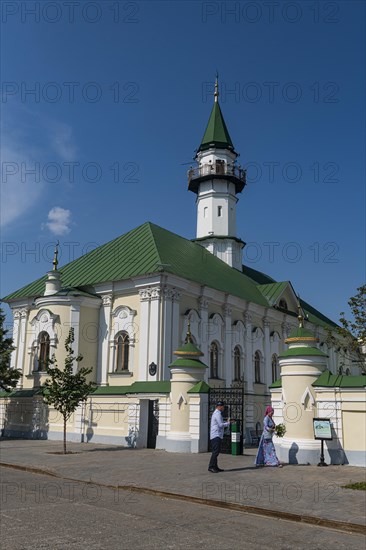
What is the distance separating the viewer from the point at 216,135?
4253 cm

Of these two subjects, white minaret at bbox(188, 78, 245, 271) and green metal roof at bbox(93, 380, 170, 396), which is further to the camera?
white minaret at bbox(188, 78, 245, 271)

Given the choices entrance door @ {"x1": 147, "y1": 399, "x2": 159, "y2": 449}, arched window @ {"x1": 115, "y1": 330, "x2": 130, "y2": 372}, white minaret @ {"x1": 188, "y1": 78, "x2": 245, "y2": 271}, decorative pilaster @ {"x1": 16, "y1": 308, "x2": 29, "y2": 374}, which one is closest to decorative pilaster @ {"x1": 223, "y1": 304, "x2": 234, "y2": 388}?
arched window @ {"x1": 115, "y1": 330, "x2": 130, "y2": 372}

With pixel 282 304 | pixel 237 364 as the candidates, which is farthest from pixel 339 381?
pixel 282 304

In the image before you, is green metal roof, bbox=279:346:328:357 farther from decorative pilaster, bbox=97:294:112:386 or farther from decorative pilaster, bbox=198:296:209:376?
decorative pilaster, bbox=97:294:112:386

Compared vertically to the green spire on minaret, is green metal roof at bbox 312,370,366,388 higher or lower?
lower

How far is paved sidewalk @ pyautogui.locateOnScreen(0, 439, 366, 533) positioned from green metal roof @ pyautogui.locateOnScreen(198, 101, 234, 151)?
2859 centimetres

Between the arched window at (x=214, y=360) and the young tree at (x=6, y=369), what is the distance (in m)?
10.6

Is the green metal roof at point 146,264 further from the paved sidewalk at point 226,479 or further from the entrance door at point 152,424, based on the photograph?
the paved sidewalk at point 226,479

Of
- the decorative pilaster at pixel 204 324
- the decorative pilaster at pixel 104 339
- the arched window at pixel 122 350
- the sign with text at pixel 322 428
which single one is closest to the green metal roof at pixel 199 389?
the sign with text at pixel 322 428

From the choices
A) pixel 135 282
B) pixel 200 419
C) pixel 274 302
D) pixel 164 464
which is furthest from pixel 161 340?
pixel 274 302

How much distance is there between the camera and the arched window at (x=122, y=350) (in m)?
27.0

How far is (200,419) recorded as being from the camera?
19.1 meters

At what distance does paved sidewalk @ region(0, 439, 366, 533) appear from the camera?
9.02 meters

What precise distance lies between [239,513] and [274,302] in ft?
91.1
